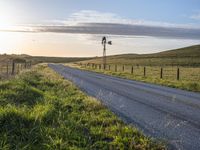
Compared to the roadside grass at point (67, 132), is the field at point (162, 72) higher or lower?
lower

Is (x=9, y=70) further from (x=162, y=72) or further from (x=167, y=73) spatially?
(x=167, y=73)

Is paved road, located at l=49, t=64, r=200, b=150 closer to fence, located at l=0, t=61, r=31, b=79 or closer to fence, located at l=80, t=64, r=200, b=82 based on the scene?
fence, located at l=0, t=61, r=31, b=79

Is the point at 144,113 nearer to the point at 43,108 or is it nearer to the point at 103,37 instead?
the point at 43,108

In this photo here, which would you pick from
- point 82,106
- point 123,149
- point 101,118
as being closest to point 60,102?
point 82,106

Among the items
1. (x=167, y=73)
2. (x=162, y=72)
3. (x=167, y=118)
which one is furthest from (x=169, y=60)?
(x=167, y=118)

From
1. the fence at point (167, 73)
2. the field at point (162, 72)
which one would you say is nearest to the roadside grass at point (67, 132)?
the field at point (162, 72)

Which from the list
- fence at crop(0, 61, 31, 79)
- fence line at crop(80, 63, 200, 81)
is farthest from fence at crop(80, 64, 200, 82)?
fence at crop(0, 61, 31, 79)

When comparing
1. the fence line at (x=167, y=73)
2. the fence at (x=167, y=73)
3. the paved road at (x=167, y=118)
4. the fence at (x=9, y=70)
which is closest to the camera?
the paved road at (x=167, y=118)

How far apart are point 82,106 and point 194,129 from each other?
4.78 m

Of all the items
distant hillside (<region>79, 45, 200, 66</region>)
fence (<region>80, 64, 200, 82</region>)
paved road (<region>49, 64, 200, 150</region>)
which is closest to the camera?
paved road (<region>49, 64, 200, 150</region>)

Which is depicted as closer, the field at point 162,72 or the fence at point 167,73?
the field at point 162,72

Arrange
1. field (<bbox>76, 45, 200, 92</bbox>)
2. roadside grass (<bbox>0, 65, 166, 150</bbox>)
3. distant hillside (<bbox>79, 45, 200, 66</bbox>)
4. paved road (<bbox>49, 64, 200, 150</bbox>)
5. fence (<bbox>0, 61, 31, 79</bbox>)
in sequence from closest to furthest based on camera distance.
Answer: roadside grass (<bbox>0, 65, 166, 150</bbox>)
paved road (<bbox>49, 64, 200, 150</bbox>)
field (<bbox>76, 45, 200, 92</bbox>)
fence (<bbox>0, 61, 31, 79</bbox>)
distant hillside (<bbox>79, 45, 200, 66</bbox>)

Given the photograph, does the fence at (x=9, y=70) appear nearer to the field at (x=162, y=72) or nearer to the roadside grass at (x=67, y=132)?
the field at (x=162, y=72)

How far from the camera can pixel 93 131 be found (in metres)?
9.48
